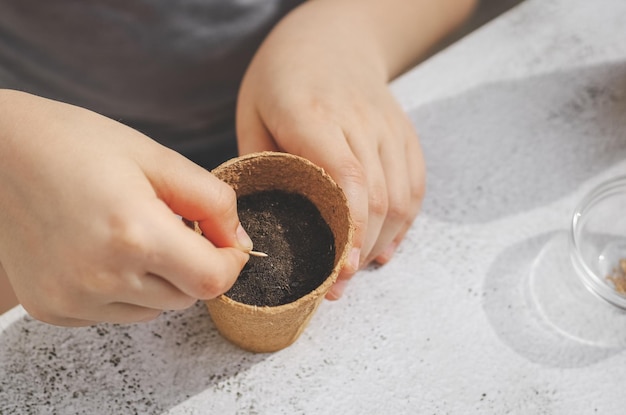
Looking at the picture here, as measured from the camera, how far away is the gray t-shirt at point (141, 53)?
0.74 metres

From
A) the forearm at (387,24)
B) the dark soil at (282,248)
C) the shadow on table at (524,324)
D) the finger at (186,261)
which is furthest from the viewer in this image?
the forearm at (387,24)

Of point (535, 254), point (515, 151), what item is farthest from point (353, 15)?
point (535, 254)

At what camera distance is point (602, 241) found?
74cm

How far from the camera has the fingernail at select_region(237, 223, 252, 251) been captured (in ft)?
1.69

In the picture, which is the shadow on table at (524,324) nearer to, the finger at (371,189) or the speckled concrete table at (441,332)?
the speckled concrete table at (441,332)

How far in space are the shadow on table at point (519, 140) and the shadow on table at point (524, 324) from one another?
0.07m

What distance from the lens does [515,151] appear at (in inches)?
31.1

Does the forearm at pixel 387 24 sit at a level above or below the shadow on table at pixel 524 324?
above

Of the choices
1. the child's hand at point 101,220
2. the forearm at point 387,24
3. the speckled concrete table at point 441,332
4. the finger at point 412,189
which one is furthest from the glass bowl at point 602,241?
the child's hand at point 101,220

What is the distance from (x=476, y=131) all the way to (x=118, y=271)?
535 mm

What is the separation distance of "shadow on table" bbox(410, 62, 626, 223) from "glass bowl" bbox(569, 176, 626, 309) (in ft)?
0.11

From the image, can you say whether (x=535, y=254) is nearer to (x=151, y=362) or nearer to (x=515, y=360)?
(x=515, y=360)

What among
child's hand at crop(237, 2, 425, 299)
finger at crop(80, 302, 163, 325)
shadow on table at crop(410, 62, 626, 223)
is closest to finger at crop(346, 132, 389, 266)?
child's hand at crop(237, 2, 425, 299)

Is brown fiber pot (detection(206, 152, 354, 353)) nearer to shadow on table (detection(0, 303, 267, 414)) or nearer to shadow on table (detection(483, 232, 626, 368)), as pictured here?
shadow on table (detection(0, 303, 267, 414))
